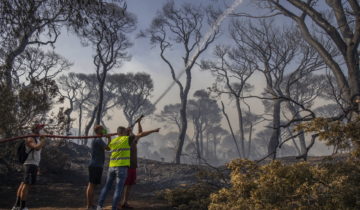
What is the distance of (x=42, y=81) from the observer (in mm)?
10586

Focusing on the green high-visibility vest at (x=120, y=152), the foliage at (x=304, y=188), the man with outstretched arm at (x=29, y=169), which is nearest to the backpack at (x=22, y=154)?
the man with outstretched arm at (x=29, y=169)

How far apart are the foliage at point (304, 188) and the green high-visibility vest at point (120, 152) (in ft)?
6.77

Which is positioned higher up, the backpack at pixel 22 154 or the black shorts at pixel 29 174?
the backpack at pixel 22 154

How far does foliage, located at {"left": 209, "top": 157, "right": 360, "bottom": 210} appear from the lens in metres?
3.88

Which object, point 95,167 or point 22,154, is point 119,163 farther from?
point 22,154

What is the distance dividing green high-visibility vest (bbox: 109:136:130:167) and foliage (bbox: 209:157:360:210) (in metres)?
2.06

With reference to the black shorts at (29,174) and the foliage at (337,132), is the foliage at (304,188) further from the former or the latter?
the black shorts at (29,174)

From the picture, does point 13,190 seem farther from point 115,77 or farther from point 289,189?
point 115,77

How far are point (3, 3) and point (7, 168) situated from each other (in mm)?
7217

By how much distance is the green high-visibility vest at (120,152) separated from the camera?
18.9 ft

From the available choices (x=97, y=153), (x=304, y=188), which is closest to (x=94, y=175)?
(x=97, y=153)

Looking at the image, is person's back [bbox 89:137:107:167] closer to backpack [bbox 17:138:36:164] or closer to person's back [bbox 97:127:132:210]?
person's back [bbox 97:127:132:210]

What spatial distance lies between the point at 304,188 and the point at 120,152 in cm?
324

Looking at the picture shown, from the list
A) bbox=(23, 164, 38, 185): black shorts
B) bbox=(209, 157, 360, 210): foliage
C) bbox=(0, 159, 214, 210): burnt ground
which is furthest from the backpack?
bbox=(209, 157, 360, 210): foliage
